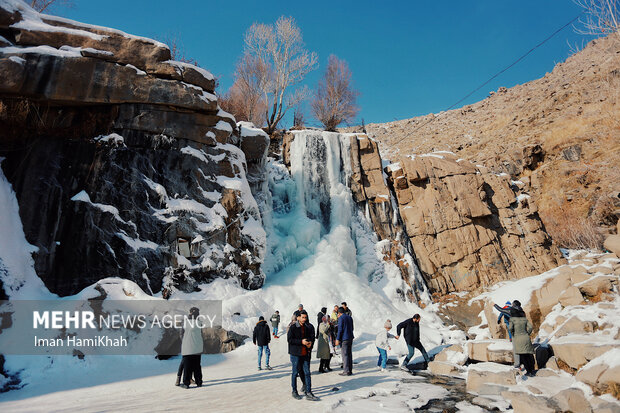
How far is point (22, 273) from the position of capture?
9594mm

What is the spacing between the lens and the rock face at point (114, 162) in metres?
10.8

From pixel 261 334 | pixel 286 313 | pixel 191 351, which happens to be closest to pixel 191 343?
pixel 191 351

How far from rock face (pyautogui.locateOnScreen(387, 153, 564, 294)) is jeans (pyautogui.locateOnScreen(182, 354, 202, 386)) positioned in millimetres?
14658

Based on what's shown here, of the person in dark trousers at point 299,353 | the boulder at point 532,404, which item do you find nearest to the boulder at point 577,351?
the boulder at point 532,404

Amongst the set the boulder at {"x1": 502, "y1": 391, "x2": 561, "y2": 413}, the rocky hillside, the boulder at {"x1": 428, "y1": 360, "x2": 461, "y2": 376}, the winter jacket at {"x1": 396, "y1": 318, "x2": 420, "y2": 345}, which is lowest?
the boulder at {"x1": 428, "y1": 360, "x2": 461, "y2": 376}

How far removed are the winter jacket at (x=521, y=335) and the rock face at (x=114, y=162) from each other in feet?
29.6

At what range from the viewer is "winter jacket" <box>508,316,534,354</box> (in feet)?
25.0

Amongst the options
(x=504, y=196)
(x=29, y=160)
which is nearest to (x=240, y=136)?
(x=29, y=160)

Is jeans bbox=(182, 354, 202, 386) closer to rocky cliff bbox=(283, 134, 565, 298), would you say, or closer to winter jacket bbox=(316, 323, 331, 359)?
winter jacket bbox=(316, 323, 331, 359)

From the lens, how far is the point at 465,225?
19625mm

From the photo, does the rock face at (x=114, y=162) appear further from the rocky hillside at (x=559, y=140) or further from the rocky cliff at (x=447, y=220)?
the rocky hillside at (x=559, y=140)

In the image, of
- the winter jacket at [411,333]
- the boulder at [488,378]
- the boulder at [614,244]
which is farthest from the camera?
the boulder at [614,244]

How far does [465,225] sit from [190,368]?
17078 millimetres

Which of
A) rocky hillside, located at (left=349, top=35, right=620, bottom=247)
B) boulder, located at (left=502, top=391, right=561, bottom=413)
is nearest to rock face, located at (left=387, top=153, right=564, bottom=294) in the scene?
rocky hillside, located at (left=349, top=35, right=620, bottom=247)
